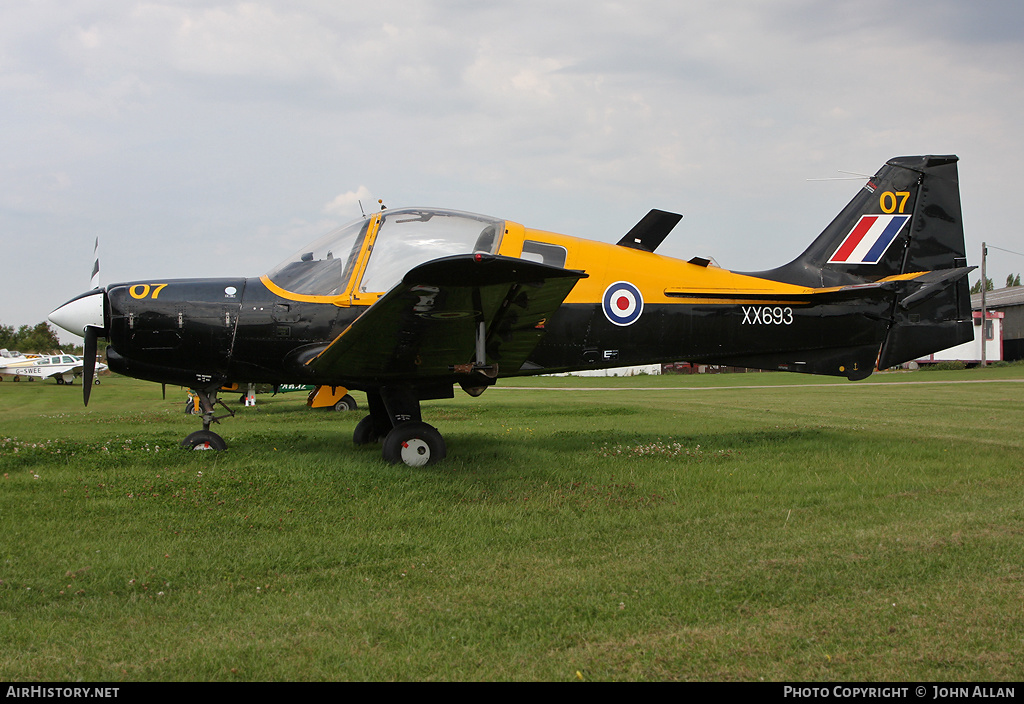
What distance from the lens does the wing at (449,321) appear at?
19.4 ft

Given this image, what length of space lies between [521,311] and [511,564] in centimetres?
303

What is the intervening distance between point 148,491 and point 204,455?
157cm

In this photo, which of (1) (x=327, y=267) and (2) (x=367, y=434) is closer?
(1) (x=327, y=267)

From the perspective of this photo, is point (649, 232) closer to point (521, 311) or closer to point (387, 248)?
point (521, 311)

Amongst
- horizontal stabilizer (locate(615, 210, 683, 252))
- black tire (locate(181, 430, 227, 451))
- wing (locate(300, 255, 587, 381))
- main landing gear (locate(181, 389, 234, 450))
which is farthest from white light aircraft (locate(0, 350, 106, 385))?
horizontal stabilizer (locate(615, 210, 683, 252))

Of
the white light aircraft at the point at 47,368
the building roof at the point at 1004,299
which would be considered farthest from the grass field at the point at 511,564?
the building roof at the point at 1004,299

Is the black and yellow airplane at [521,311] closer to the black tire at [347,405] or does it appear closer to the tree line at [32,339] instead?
the black tire at [347,405]

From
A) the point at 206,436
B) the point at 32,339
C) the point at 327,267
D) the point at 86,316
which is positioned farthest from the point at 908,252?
the point at 32,339

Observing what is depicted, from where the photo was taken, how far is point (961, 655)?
3.12 m

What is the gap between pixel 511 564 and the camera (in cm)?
453

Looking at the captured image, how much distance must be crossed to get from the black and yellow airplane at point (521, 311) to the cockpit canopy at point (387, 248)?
0.06 ft

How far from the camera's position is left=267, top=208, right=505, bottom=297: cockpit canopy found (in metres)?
7.90

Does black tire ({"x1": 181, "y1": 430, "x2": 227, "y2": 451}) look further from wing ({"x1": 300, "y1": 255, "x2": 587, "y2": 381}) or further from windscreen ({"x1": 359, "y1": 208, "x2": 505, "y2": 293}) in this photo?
windscreen ({"x1": 359, "y1": 208, "x2": 505, "y2": 293})

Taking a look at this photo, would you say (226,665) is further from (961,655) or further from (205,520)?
(961,655)
